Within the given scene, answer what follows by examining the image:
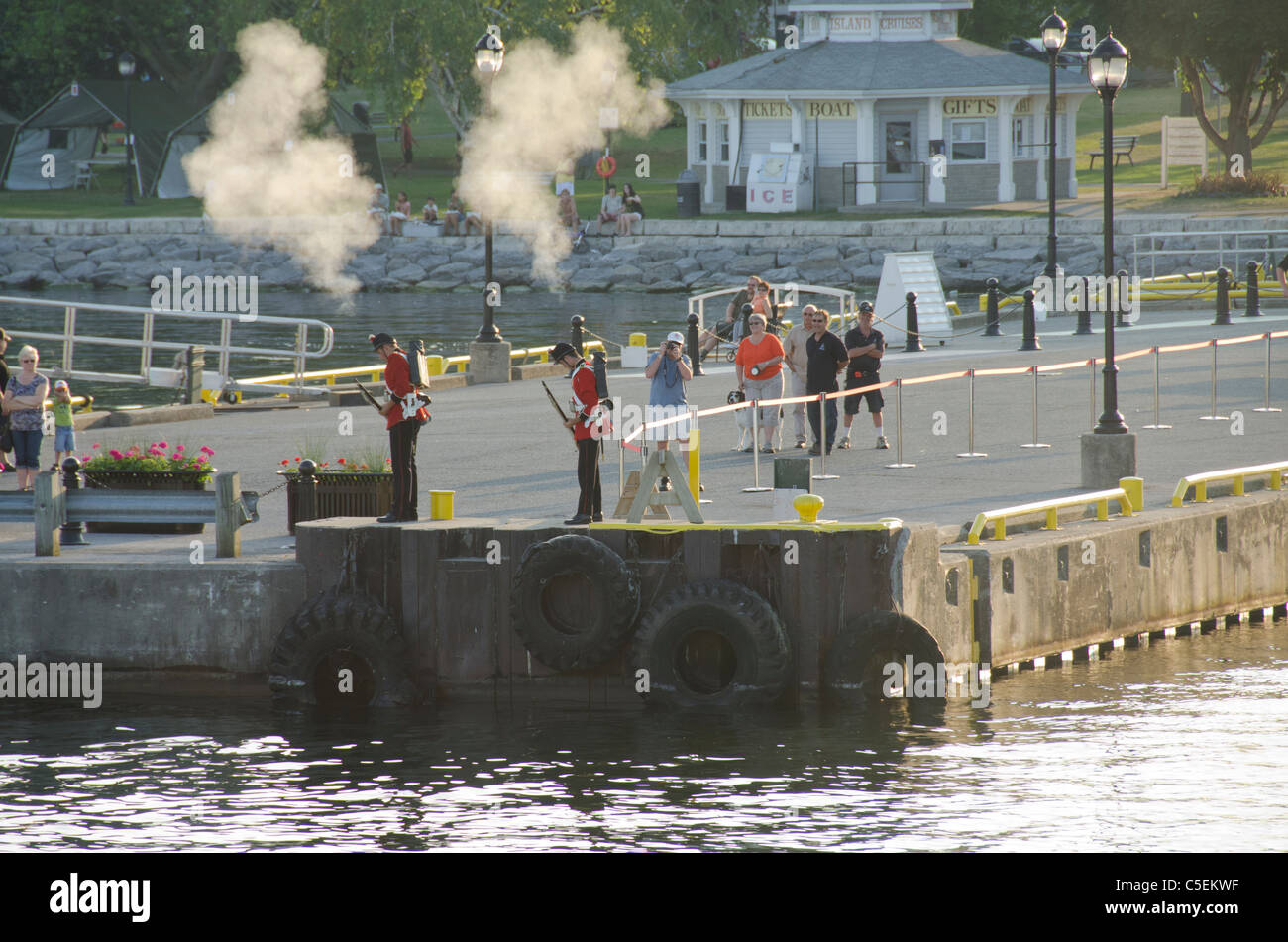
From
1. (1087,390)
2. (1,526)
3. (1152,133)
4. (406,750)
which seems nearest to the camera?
(406,750)

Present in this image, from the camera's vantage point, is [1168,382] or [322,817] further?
[1168,382]

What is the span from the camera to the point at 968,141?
62000mm

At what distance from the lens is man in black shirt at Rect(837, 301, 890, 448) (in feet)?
75.7

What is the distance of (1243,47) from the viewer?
58.8 m

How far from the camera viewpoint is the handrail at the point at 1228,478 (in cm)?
1994

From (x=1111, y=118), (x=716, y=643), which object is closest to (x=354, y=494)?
(x=716, y=643)

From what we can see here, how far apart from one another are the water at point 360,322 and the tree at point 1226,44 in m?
16.7

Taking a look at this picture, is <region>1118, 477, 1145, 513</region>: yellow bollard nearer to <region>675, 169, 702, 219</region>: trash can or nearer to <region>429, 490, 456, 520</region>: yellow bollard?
<region>429, 490, 456, 520</region>: yellow bollard

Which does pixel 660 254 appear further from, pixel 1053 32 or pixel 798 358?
pixel 798 358

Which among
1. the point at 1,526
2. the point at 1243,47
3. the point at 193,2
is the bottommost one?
the point at 1,526

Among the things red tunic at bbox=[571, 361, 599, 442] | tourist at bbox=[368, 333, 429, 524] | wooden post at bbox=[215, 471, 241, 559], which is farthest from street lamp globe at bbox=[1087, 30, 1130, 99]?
wooden post at bbox=[215, 471, 241, 559]

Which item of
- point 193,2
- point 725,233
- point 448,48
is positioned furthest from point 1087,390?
point 193,2
